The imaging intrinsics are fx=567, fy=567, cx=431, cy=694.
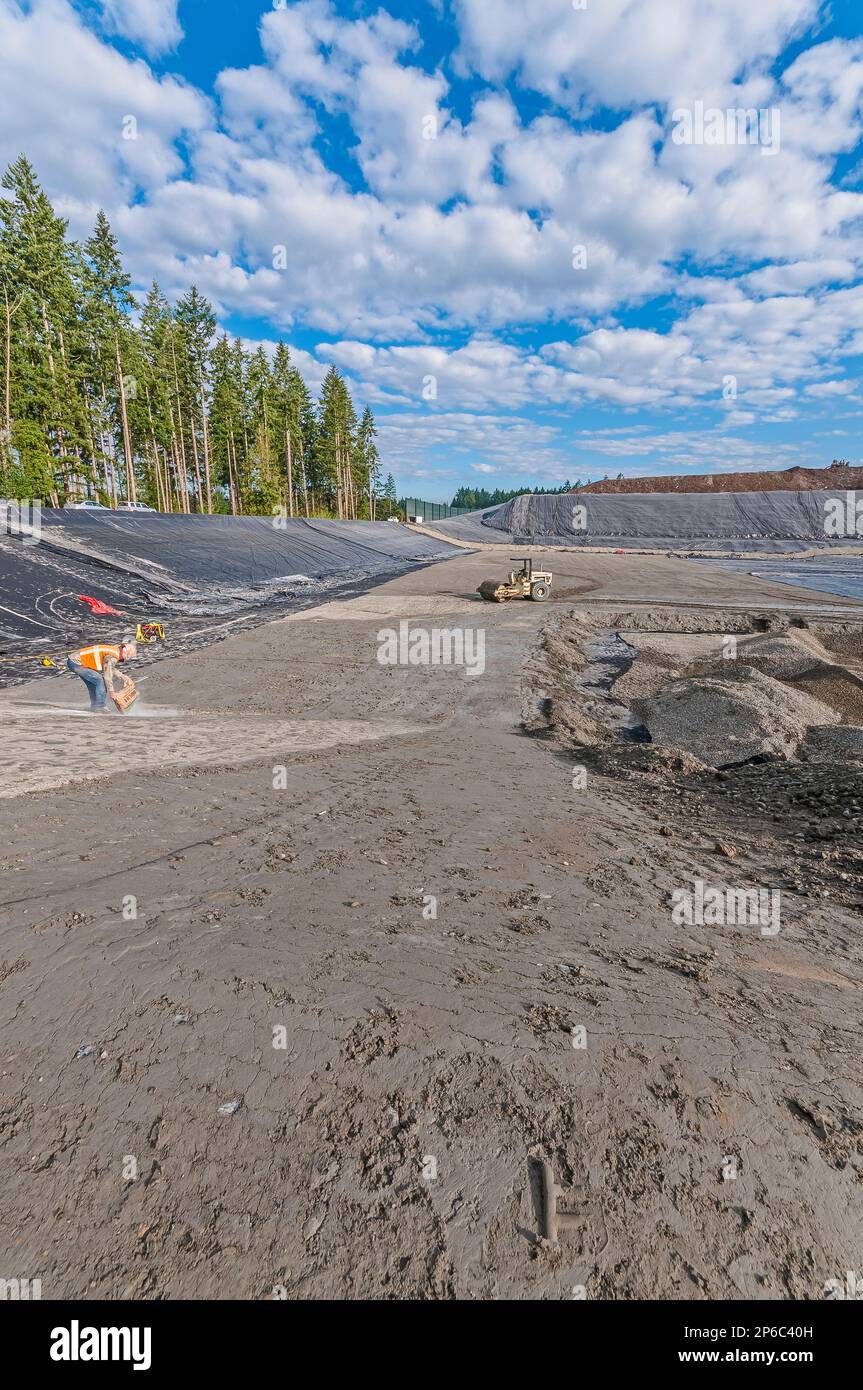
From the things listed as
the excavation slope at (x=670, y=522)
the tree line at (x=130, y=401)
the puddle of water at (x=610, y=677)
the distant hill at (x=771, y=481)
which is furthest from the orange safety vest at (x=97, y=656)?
the distant hill at (x=771, y=481)

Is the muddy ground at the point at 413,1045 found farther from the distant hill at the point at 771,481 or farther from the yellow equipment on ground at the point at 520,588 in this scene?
the distant hill at the point at 771,481

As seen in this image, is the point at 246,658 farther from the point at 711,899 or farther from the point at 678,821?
the point at 711,899

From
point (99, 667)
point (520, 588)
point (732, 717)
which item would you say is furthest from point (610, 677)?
point (99, 667)

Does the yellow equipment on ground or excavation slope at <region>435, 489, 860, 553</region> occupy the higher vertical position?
excavation slope at <region>435, 489, 860, 553</region>

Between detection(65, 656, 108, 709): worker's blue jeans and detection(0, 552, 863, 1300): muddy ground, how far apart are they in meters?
2.79

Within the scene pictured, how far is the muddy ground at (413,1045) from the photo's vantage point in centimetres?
208

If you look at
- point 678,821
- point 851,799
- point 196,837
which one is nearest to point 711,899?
point 678,821

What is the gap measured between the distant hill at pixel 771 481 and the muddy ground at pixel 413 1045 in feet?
276

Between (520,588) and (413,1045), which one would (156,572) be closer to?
(520,588)

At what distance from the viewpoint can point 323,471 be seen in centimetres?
6481

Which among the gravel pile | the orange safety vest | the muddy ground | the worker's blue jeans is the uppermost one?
the orange safety vest

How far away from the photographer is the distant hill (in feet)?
243

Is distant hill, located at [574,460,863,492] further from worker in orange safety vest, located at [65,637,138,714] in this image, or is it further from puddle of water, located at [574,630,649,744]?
worker in orange safety vest, located at [65,637,138,714]

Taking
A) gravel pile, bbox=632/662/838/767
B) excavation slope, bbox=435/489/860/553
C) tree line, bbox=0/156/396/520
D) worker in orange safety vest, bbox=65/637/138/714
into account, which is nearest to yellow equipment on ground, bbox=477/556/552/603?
gravel pile, bbox=632/662/838/767
